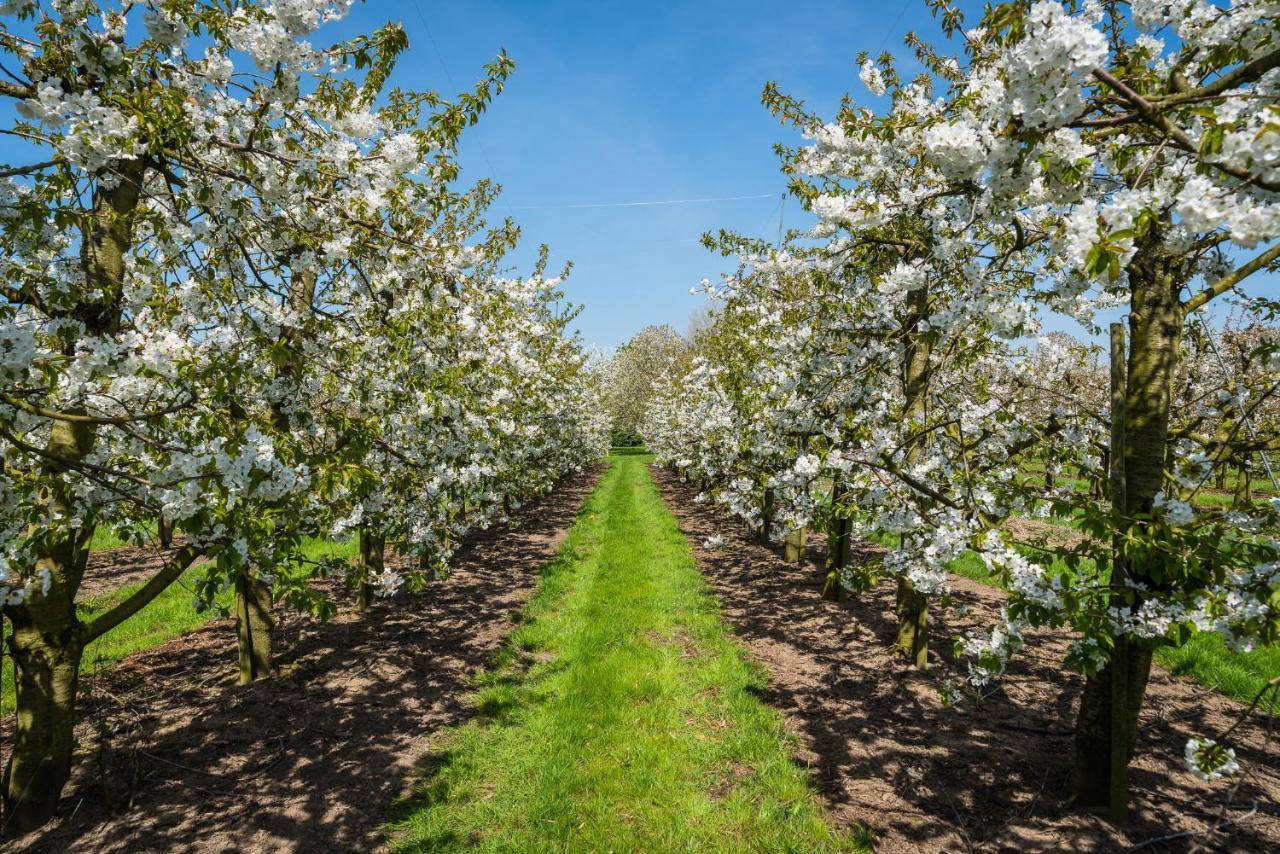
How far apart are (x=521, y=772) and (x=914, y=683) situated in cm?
439

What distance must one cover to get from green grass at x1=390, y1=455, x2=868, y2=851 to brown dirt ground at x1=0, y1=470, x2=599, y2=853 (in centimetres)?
46

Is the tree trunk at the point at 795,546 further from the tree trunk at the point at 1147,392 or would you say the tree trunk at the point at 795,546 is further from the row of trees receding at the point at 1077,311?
the tree trunk at the point at 1147,392

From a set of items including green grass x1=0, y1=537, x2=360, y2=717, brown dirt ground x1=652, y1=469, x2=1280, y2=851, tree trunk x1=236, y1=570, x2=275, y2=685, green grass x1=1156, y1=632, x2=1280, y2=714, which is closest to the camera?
brown dirt ground x1=652, y1=469, x2=1280, y2=851

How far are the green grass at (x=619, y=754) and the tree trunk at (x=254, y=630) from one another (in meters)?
2.54

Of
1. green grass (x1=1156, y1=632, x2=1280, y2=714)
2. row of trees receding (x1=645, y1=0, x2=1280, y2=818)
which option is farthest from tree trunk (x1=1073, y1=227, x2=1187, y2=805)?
green grass (x1=1156, y1=632, x2=1280, y2=714)

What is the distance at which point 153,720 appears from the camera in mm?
6156

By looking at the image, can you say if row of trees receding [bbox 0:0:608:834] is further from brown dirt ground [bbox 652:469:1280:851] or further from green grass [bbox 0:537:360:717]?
brown dirt ground [bbox 652:469:1280:851]

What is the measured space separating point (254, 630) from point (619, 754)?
A: 4.48m

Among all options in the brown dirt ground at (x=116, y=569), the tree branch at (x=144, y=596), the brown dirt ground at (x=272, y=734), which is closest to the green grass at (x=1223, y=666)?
the brown dirt ground at (x=272, y=734)

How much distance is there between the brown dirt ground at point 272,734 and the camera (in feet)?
15.2

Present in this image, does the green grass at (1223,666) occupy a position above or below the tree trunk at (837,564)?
below

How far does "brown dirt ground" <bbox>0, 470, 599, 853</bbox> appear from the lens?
4.63 metres

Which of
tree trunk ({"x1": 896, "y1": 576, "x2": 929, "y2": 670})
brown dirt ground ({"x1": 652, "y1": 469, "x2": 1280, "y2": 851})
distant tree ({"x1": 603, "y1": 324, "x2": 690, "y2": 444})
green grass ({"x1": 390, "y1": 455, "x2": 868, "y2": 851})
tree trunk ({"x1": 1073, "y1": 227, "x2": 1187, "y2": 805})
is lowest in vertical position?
green grass ({"x1": 390, "y1": 455, "x2": 868, "y2": 851})

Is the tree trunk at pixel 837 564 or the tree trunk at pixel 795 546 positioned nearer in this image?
the tree trunk at pixel 837 564
